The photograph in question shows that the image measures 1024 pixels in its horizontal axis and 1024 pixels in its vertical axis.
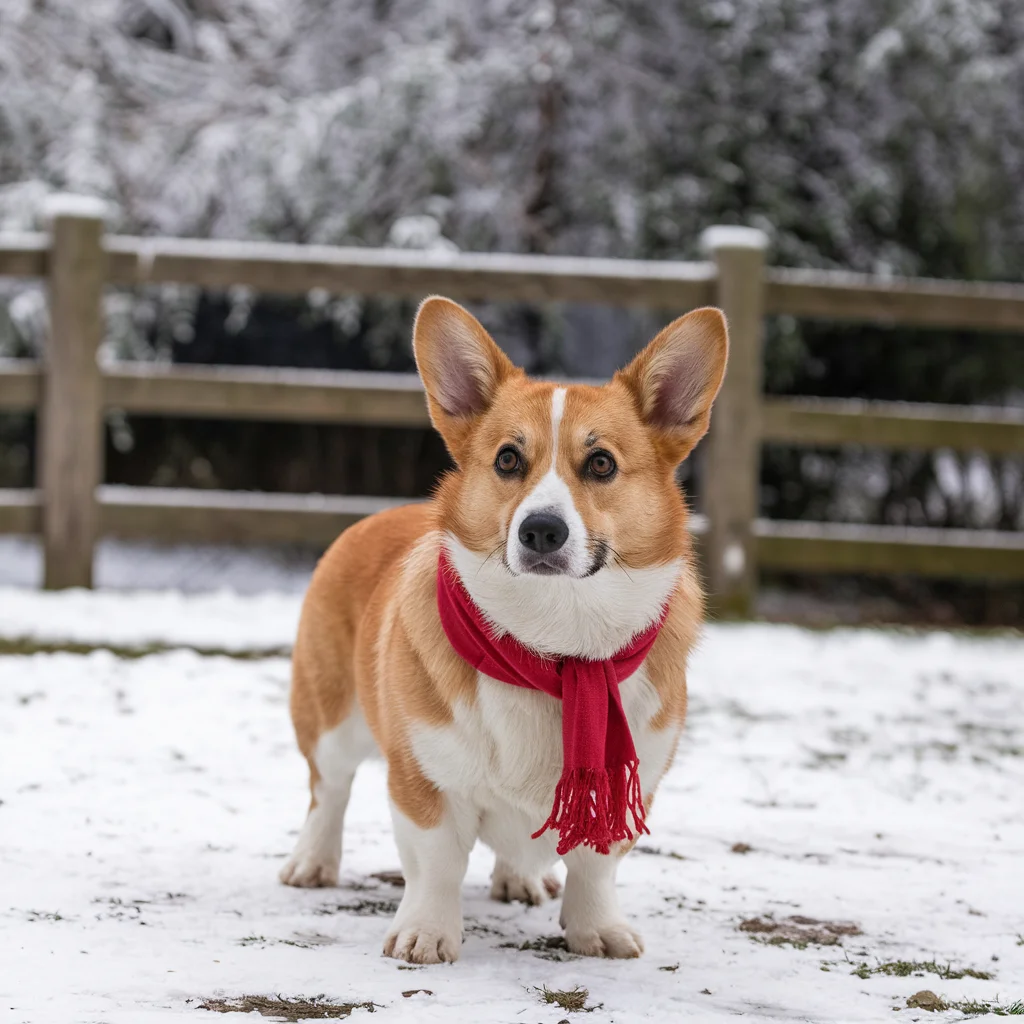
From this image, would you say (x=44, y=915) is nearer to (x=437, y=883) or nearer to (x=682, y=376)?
(x=437, y=883)

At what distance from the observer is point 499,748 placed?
2.56m

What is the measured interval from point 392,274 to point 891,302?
2215 millimetres

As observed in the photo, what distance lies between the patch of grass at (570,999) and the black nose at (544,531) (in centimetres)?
73

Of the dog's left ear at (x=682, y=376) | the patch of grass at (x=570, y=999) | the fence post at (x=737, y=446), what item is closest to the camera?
the patch of grass at (x=570, y=999)

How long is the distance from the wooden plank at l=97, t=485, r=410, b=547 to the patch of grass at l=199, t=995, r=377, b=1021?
→ 3989mm

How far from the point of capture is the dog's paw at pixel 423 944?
8.34 feet

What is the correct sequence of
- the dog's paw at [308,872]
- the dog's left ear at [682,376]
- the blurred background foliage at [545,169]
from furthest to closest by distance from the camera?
the blurred background foliage at [545,169], the dog's paw at [308,872], the dog's left ear at [682,376]

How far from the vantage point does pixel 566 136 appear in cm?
904

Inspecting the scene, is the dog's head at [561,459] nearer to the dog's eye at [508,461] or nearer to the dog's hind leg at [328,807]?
the dog's eye at [508,461]

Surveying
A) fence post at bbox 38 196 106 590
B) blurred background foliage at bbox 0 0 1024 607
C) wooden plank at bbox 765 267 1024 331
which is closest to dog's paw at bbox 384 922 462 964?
fence post at bbox 38 196 106 590

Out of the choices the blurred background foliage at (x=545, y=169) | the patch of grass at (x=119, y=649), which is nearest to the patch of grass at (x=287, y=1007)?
the patch of grass at (x=119, y=649)

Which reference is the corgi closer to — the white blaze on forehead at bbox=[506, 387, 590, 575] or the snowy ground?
the white blaze on forehead at bbox=[506, 387, 590, 575]

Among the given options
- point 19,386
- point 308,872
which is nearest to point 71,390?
point 19,386

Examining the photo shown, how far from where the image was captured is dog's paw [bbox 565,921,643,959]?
2.66 meters
